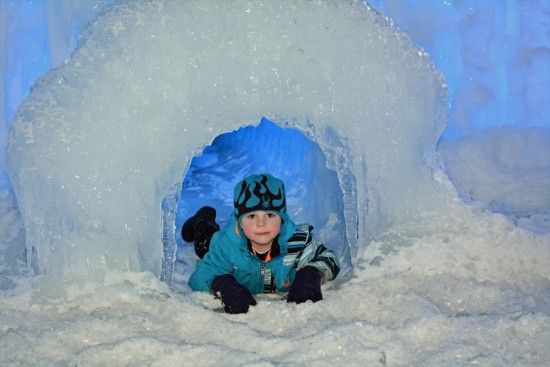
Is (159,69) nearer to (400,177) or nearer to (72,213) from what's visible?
(72,213)

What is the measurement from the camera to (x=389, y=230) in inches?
147

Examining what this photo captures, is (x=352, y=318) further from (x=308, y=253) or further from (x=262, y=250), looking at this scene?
(x=262, y=250)

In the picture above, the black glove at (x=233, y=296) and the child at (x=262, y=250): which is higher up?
the child at (x=262, y=250)

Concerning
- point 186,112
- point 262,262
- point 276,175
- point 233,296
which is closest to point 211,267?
point 262,262

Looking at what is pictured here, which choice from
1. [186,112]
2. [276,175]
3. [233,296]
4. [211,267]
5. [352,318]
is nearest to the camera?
[352,318]

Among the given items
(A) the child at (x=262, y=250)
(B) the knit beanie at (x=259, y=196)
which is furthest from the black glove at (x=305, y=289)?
(B) the knit beanie at (x=259, y=196)

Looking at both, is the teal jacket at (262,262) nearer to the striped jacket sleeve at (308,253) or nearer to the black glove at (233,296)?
the striped jacket sleeve at (308,253)

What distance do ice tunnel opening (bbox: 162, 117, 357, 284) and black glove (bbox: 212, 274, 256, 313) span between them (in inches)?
14.7

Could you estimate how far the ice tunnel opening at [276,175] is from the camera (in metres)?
4.65

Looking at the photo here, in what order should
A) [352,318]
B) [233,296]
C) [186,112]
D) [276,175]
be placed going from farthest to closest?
[276,175]
[186,112]
[233,296]
[352,318]

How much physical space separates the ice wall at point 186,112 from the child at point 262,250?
0.89 feet

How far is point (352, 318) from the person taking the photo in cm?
307

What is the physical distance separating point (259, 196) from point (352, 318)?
0.77 metres

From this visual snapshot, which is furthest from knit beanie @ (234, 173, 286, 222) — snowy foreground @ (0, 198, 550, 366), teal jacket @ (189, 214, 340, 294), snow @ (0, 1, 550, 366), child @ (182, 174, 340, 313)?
snowy foreground @ (0, 198, 550, 366)
